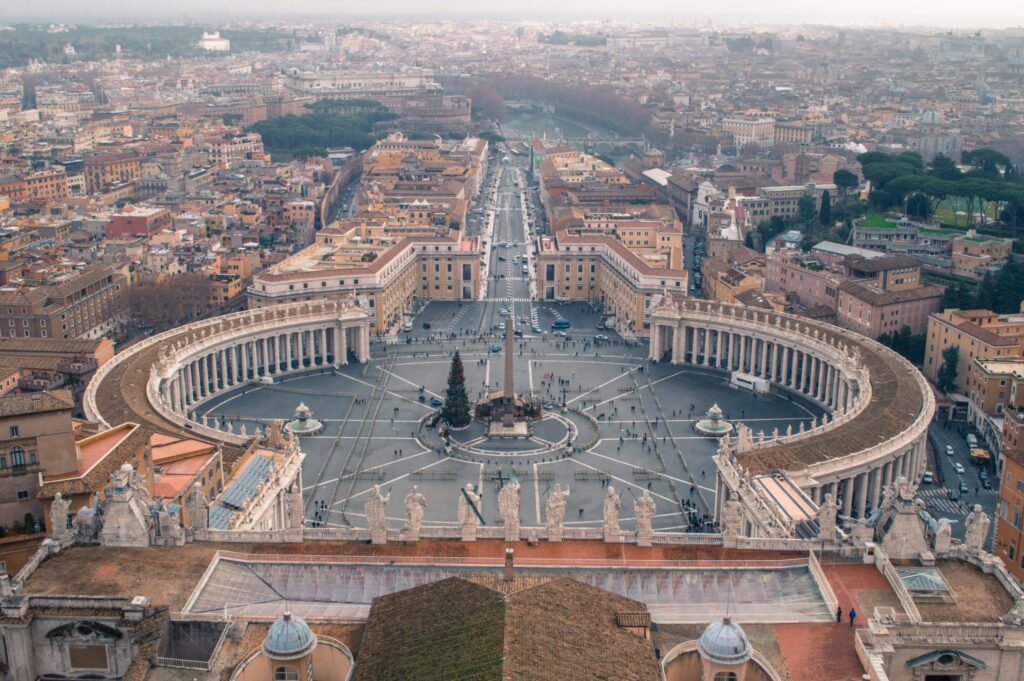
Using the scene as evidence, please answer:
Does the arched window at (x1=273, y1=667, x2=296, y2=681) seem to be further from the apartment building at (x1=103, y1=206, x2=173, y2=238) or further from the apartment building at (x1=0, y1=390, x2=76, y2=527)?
the apartment building at (x1=103, y1=206, x2=173, y2=238)

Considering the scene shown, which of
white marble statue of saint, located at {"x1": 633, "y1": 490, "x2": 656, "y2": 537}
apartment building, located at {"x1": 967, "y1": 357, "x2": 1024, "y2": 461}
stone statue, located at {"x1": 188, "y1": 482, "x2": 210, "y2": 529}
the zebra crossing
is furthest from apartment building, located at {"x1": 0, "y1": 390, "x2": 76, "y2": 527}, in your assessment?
apartment building, located at {"x1": 967, "y1": 357, "x2": 1024, "y2": 461}

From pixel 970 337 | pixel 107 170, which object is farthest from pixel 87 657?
pixel 107 170

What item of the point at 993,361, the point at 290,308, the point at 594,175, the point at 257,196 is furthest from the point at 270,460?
the point at 594,175

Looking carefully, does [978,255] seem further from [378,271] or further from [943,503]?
[378,271]

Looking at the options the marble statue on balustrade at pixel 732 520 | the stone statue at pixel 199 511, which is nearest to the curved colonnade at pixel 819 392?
the marble statue on balustrade at pixel 732 520

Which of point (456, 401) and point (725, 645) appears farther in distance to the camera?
point (456, 401)

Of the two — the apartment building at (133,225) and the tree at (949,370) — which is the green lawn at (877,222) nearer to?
the tree at (949,370)
